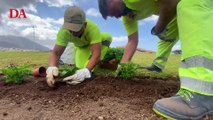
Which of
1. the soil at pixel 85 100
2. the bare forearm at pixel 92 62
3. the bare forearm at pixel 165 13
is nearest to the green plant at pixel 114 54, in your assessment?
the bare forearm at pixel 92 62

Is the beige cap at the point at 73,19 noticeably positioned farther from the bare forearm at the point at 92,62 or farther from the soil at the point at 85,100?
the soil at the point at 85,100

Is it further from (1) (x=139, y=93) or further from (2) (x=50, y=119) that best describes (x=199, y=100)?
(2) (x=50, y=119)

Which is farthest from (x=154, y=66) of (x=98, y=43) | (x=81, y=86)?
(x=81, y=86)

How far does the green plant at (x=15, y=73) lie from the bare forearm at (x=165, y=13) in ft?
5.34

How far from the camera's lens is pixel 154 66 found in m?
5.47

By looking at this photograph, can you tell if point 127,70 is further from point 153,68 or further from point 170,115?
point 153,68

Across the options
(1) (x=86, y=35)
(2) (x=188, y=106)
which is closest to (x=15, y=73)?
(1) (x=86, y=35)

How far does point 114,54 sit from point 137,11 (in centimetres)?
150

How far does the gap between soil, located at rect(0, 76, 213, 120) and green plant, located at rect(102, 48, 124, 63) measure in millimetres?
1682

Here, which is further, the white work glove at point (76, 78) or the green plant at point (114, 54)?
the green plant at point (114, 54)

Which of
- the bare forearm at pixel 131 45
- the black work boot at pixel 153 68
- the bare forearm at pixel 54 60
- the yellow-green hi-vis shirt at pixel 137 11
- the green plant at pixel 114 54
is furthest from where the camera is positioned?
the green plant at pixel 114 54

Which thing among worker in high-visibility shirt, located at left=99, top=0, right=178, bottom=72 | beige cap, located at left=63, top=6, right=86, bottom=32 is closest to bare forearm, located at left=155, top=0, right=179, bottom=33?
worker in high-visibility shirt, located at left=99, top=0, right=178, bottom=72

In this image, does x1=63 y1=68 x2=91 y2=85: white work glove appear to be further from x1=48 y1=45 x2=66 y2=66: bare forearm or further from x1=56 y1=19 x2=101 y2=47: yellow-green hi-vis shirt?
x1=56 y1=19 x2=101 y2=47: yellow-green hi-vis shirt

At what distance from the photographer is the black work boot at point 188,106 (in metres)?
2.45
